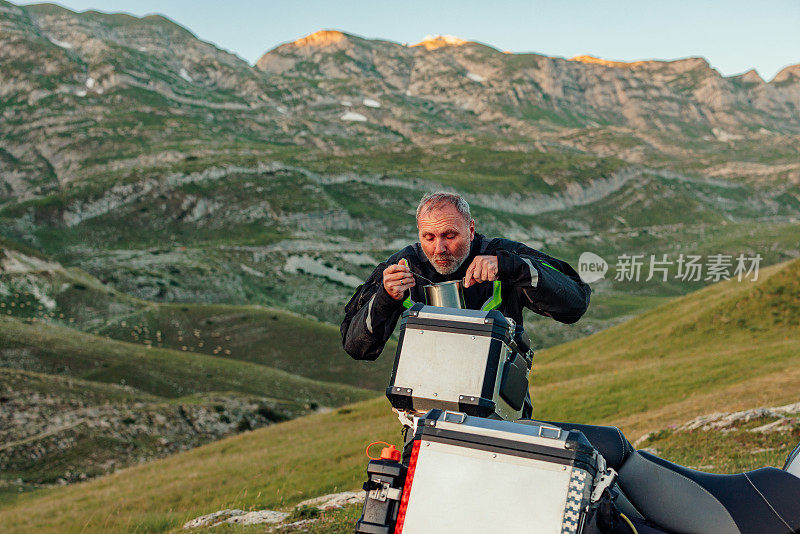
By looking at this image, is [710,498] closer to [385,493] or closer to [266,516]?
[385,493]

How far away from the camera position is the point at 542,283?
632 centimetres

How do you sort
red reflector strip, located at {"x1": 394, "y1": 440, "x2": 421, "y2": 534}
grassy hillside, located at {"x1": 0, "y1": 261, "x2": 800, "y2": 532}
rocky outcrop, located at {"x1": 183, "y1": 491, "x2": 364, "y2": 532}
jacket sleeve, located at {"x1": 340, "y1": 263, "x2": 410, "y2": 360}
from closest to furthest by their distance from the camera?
red reflector strip, located at {"x1": 394, "y1": 440, "x2": 421, "y2": 534}
jacket sleeve, located at {"x1": 340, "y1": 263, "x2": 410, "y2": 360}
rocky outcrop, located at {"x1": 183, "y1": 491, "x2": 364, "y2": 532}
grassy hillside, located at {"x1": 0, "y1": 261, "x2": 800, "y2": 532}

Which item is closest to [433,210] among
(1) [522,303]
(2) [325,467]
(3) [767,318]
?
(1) [522,303]

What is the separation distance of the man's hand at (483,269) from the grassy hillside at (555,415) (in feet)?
33.5

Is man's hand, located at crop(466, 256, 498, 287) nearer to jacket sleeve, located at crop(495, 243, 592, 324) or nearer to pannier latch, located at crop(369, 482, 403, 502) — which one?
jacket sleeve, located at crop(495, 243, 592, 324)

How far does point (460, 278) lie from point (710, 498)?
117 inches

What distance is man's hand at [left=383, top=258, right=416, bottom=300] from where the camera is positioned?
6262 millimetres

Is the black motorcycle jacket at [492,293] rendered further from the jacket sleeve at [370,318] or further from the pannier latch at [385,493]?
the pannier latch at [385,493]

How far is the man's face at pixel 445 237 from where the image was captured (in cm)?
663

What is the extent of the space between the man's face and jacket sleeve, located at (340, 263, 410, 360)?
2.04ft

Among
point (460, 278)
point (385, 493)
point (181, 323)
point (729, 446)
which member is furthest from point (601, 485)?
point (181, 323)

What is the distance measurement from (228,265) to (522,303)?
17737 centimetres

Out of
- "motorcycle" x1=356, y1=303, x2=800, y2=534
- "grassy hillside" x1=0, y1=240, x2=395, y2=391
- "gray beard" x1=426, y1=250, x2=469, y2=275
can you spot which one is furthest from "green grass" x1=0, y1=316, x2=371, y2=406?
"motorcycle" x1=356, y1=303, x2=800, y2=534

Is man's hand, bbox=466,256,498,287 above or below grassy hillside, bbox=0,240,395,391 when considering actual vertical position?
above
